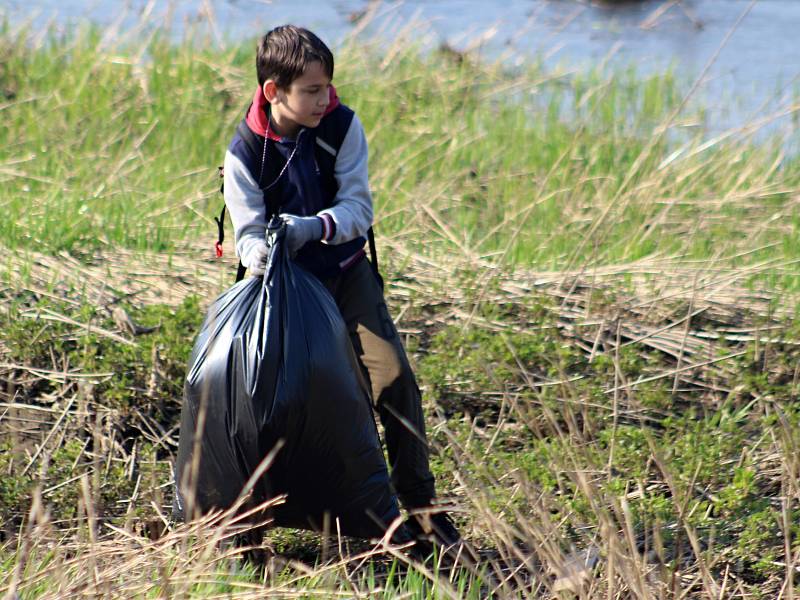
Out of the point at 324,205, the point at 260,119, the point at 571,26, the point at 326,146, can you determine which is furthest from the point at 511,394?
the point at 571,26

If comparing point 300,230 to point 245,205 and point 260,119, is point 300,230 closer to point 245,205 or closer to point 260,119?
point 245,205

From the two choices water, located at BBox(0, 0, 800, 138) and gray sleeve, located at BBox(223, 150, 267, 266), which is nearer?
gray sleeve, located at BBox(223, 150, 267, 266)

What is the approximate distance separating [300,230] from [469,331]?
156 centimetres

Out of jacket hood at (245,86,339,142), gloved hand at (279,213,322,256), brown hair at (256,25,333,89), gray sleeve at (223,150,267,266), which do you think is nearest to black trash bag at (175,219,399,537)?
gloved hand at (279,213,322,256)

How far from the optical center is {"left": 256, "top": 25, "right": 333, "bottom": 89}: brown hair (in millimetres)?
2879

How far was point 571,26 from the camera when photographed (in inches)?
465

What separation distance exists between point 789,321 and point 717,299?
343 millimetres

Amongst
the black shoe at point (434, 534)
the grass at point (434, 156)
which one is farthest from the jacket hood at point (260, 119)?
the grass at point (434, 156)

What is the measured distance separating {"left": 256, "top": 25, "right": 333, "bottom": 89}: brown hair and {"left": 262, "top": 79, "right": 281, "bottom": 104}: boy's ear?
0.05ft

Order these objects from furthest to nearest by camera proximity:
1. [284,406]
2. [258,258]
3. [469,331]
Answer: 1. [469,331]
2. [258,258]
3. [284,406]

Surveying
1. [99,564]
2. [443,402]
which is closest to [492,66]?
[443,402]

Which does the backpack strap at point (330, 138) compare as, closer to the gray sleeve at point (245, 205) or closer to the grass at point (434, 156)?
the gray sleeve at point (245, 205)

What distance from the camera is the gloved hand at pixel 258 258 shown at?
2953 millimetres

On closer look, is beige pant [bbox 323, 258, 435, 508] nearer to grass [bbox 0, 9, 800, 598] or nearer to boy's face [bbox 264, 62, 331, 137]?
grass [bbox 0, 9, 800, 598]
